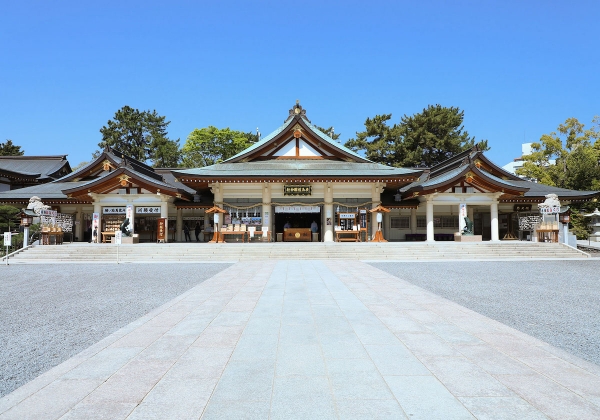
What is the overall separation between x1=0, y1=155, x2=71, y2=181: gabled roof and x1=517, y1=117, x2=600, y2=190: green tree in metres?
47.8

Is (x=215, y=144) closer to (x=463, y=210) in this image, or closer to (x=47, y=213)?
(x=47, y=213)

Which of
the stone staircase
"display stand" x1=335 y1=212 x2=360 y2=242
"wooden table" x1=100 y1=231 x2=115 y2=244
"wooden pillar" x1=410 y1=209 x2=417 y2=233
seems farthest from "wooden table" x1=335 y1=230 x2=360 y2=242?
"wooden table" x1=100 y1=231 x2=115 y2=244

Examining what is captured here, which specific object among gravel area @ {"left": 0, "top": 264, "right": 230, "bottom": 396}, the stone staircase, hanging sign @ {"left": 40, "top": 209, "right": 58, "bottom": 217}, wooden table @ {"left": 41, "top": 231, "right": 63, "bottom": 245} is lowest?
gravel area @ {"left": 0, "top": 264, "right": 230, "bottom": 396}

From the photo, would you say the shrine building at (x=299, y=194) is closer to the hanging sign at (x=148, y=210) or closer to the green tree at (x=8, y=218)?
the hanging sign at (x=148, y=210)

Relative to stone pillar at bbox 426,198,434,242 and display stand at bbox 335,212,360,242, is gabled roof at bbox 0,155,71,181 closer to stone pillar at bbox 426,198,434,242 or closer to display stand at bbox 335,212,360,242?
display stand at bbox 335,212,360,242

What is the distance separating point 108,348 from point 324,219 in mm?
19783

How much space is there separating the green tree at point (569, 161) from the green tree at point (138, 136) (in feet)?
146

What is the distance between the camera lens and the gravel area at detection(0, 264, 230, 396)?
4625 mm

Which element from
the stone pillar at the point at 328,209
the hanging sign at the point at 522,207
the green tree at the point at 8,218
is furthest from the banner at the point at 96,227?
the hanging sign at the point at 522,207

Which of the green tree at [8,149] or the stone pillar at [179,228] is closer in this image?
the stone pillar at [179,228]

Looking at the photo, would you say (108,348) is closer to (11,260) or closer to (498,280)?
(498,280)

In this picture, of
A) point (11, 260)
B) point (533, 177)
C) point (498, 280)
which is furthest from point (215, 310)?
point (533, 177)

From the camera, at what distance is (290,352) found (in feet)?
14.3

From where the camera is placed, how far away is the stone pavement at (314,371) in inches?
118
